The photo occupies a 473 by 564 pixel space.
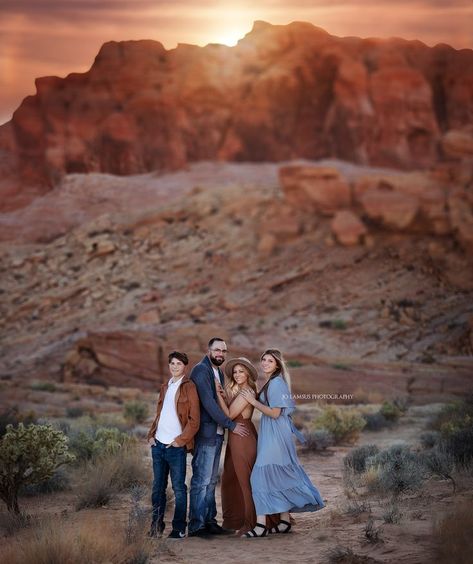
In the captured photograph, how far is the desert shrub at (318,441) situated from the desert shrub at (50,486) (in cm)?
450

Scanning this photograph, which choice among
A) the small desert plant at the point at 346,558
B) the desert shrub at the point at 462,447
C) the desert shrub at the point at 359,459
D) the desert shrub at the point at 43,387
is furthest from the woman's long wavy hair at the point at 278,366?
the desert shrub at the point at 43,387

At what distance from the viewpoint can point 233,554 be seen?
7660 millimetres

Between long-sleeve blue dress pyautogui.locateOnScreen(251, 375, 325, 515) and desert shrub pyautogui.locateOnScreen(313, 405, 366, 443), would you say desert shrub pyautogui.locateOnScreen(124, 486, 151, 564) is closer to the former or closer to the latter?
long-sleeve blue dress pyautogui.locateOnScreen(251, 375, 325, 515)

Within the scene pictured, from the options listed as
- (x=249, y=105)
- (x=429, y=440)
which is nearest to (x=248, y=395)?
(x=429, y=440)

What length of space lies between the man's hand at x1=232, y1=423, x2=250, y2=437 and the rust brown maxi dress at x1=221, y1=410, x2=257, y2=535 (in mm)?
50

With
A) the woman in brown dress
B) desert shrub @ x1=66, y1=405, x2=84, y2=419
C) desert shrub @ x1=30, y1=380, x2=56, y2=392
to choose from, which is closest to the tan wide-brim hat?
the woman in brown dress

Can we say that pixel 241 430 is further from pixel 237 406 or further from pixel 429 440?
pixel 429 440

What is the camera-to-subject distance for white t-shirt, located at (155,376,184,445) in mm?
8062

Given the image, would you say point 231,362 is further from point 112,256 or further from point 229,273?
point 112,256

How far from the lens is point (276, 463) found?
817cm

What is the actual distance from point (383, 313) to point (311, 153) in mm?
32251

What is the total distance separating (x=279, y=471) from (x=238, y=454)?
1.41ft

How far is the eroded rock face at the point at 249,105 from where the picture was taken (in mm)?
61594

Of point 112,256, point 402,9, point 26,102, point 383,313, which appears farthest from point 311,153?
point 383,313
